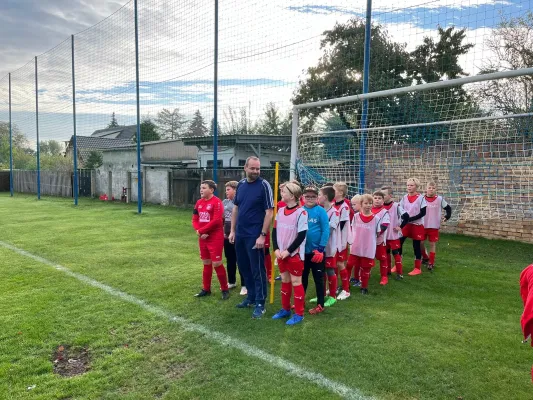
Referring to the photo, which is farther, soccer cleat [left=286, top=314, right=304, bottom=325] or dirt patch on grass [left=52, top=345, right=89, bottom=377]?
soccer cleat [left=286, top=314, right=304, bottom=325]

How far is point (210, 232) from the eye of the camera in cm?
527

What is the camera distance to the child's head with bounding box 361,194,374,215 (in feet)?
18.3

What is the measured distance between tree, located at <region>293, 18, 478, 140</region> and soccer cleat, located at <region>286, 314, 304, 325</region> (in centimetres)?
485

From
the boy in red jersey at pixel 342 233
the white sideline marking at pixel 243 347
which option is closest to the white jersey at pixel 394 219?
the boy in red jersey at pixel 342 233

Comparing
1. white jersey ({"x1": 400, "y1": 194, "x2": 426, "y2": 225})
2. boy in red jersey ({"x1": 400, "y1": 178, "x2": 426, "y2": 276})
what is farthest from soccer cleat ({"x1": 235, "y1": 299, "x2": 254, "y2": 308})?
white jersey ({"x1": 400, "y1": 194, "x2": 426, "y2": 225})

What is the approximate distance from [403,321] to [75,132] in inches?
799

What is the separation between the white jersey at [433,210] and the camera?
684 centimetres

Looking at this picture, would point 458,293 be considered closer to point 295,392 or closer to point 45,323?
point 295,392

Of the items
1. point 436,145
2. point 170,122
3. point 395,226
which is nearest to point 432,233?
point 395,226

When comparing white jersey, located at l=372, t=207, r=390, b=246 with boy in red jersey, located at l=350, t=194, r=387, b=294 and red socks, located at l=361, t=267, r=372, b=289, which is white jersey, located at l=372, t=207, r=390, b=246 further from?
red socks, located at l=361, t=267, r=372, b=289

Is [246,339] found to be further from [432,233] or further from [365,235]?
[432,233]

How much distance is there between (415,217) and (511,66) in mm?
5144

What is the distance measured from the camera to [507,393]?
304 cm

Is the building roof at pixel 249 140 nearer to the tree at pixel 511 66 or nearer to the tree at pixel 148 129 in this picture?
the tree at pixel 148 129
